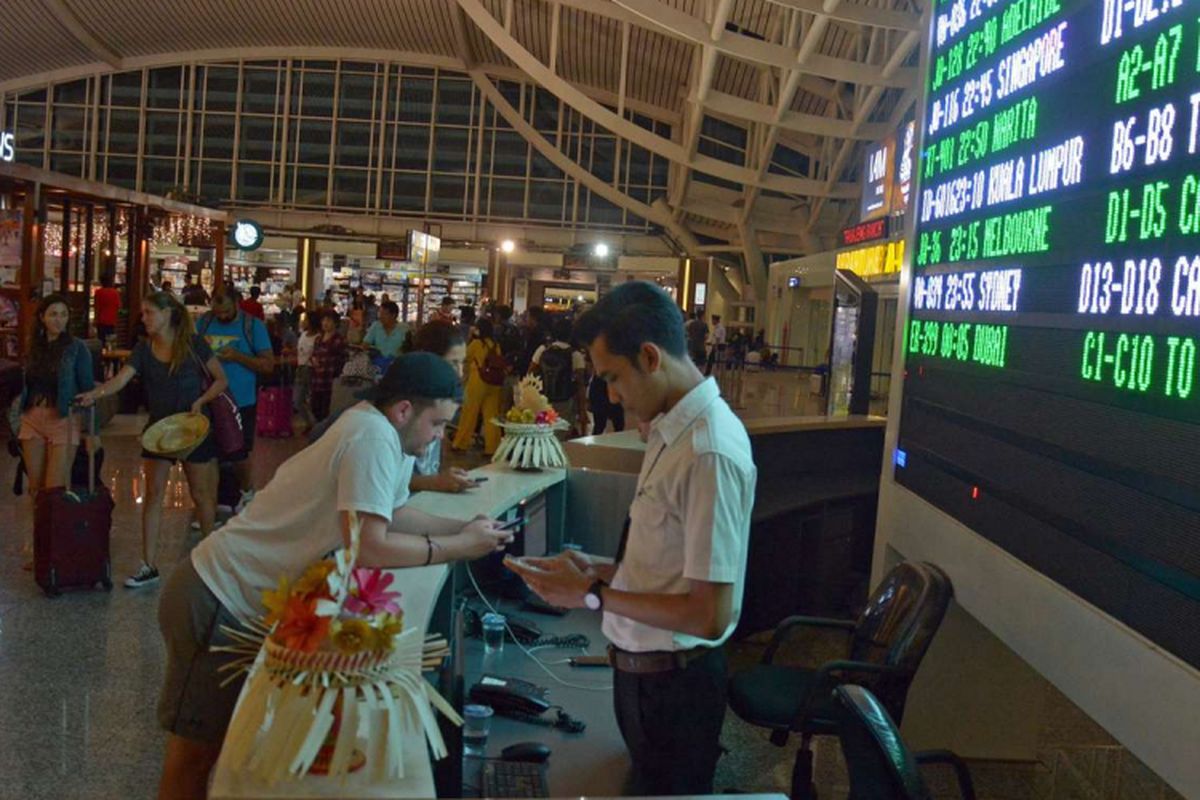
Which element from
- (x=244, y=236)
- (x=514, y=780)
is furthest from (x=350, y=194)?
(x=514, y=780)

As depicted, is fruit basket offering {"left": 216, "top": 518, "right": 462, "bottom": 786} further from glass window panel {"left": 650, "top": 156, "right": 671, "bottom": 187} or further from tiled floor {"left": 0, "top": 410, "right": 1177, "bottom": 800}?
glass window panel {"left": 650, "top": 156, "right": 671, "bottom": 187}

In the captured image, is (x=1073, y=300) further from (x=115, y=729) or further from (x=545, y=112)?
(x=545, y=112)

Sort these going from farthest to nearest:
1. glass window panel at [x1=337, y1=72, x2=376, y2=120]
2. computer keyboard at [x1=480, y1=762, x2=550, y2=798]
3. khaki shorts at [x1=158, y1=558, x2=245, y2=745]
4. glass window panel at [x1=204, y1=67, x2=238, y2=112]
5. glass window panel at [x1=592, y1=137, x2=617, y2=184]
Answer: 1. glass window panel at [x1=204, y1=67, x2=238, y2=112]
2. glass window panel at [x1=337, y1=72, x2=376, y2=120]
3. glass window panel at [x1=592, y1=137, x2=617, y2=184]
4. computer keyboard at [x1=480, y1=762, x2=550, y2=798]
5. khaki shorts at [x1=158, y1=558, x2=245, y2=745]

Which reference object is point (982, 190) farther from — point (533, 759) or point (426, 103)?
point (426, 103)

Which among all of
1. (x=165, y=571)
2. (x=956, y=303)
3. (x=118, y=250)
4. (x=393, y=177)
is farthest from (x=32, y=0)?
(x=956, y=303)

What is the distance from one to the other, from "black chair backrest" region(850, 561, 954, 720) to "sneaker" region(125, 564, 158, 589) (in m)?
4.26

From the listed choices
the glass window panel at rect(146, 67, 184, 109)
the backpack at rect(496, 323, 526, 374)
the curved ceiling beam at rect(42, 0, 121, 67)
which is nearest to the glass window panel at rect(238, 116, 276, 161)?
the glass window panel at rect(146, 67, 184, 109)

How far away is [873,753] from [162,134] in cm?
3908

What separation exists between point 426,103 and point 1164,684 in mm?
36885

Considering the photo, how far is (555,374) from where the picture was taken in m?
12.9

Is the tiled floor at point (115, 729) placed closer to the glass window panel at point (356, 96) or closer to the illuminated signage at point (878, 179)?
the illuminated signage at point (878, 179)

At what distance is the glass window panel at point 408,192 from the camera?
3747 centimetres

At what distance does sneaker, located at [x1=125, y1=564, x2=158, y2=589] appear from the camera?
6.63 m

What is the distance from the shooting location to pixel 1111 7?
310 centimetres
